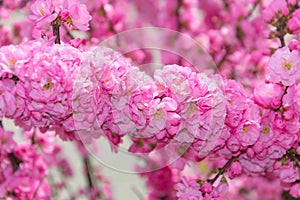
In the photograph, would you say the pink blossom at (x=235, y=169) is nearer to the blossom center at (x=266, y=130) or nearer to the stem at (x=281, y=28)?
the blossom center at (x=266, y=130)

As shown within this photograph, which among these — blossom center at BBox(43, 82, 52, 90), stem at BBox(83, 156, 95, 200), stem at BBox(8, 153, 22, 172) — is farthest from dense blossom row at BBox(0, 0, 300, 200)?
stem at BBox(83, 156, 95, 200)

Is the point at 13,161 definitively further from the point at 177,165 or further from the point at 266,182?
the point at 266,182

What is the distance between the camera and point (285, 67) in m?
1.28

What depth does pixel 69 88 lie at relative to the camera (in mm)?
1192

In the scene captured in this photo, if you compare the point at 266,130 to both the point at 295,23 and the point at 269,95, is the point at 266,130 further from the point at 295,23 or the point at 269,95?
the point at 295,23

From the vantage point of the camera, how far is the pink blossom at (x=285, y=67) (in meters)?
1.28

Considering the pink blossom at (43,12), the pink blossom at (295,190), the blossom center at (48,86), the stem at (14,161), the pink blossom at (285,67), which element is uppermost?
the pink blossom at (285,67)

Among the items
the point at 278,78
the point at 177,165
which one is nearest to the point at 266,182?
the point at 177,165

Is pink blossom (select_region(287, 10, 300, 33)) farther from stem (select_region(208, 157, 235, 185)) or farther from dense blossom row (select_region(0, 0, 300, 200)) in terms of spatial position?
stem (select_region(208, 157, 235, 185))

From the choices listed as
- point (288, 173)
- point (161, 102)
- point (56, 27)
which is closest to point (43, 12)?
point (56, 27)

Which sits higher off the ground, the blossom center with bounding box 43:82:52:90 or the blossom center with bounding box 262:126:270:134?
the blossom center with bounding box 262:126:270:134

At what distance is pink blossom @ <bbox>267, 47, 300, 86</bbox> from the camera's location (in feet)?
4.18

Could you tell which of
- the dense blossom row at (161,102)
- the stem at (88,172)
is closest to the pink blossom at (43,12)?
the dense blossom row at (161,102)

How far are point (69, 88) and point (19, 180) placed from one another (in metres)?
0.58
